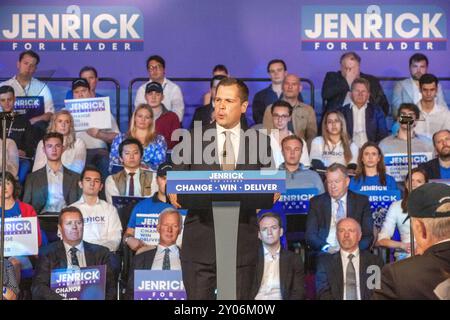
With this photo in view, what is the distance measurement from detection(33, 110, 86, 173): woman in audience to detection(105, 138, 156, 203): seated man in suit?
508 mm

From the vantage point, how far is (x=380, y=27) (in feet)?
35.7

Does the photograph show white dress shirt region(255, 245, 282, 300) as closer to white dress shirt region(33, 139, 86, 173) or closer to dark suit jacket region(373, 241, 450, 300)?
white dress shirt region(33, 139, 86, 173)

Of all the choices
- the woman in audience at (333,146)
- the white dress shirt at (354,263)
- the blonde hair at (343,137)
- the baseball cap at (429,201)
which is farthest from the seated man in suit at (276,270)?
the baseball cap at (429,201)

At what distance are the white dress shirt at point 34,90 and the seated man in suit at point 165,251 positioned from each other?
7.60ft

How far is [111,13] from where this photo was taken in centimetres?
1099

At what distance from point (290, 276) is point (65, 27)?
4.18m

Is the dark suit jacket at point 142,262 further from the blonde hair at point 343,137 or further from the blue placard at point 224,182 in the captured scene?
the blue placard at point 224,182

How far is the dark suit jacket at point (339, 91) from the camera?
1017 centimetres

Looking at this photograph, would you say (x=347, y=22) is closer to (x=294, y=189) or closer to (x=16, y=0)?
(x=294, y=189)

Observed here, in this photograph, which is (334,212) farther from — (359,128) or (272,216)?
(359,128)

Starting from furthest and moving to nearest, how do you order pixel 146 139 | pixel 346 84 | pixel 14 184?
pixel 346 84 → pixel 146 139 → pixel 14 184

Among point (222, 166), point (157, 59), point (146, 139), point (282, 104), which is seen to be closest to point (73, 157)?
point (146, 139)

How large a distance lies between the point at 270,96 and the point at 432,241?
6902mm
